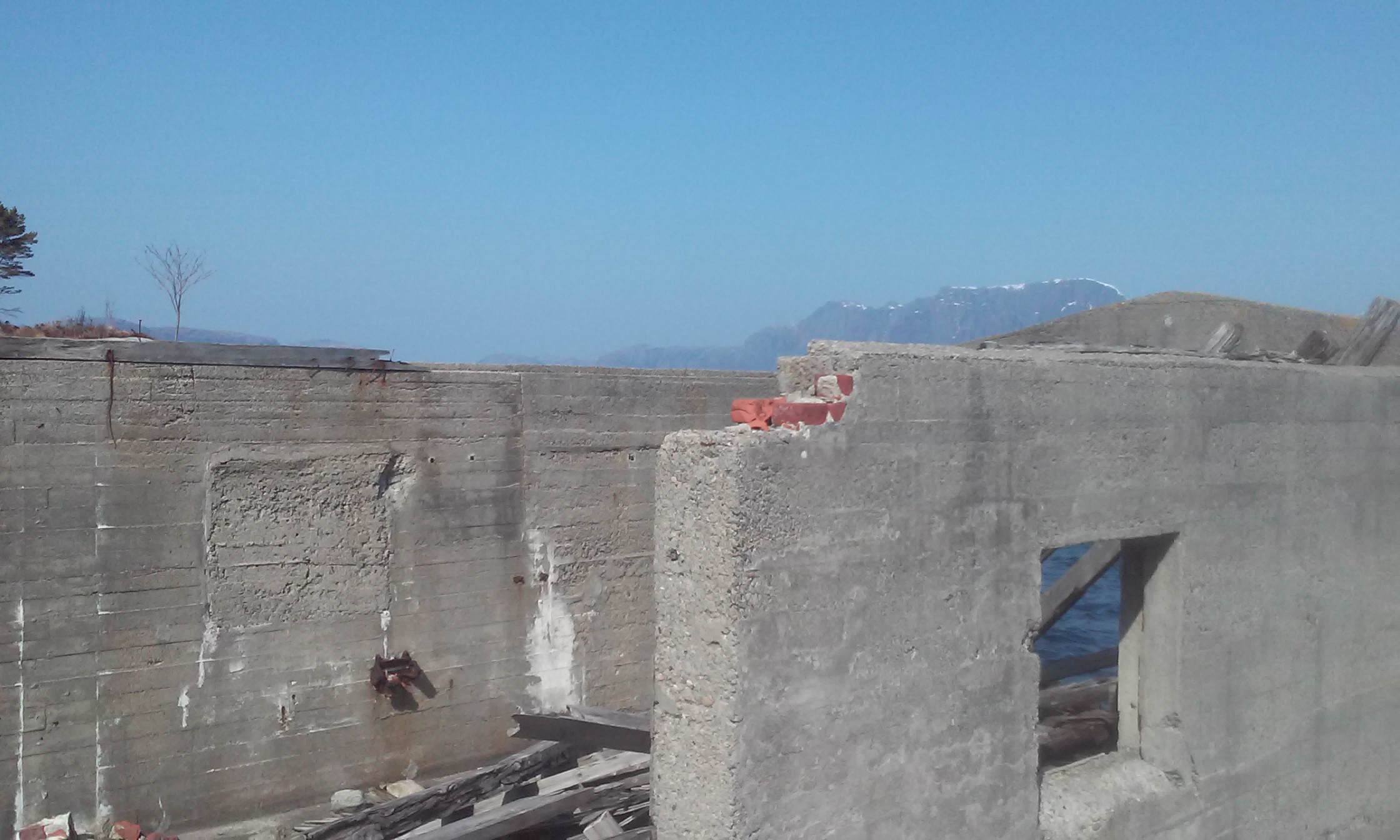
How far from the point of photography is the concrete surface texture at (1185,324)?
579cm

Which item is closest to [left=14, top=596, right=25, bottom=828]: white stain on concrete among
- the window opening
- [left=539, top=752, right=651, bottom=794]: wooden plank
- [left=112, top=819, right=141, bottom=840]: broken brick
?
[left=112, top=819, right=141, bottom=840]: broken brick

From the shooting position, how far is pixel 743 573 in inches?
114

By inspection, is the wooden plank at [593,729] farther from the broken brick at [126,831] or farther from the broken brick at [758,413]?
the broken brick at [758,413]

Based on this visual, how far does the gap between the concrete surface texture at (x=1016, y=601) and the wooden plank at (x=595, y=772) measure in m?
2.25

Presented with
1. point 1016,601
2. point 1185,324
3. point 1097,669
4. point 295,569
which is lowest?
point 1097,669

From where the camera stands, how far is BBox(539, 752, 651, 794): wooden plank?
525cm

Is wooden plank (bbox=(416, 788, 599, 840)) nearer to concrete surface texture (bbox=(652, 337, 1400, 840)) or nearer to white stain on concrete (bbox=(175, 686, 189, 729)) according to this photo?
white stain on concrete (bbox=(175, 686, 189, 729))

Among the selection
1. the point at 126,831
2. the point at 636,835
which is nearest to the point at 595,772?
the point at 636,835

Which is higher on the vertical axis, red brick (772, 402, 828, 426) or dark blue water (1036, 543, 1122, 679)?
red brick (772, 402, 828, 426)

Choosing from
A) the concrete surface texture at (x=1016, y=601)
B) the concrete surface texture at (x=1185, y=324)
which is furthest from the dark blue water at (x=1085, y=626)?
the concrete surface texture at (x=1016, y=601)

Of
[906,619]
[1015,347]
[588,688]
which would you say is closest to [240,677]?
[588,688]

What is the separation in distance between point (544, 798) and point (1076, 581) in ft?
11.8

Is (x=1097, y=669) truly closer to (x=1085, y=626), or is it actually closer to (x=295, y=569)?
(x=295, y=569)

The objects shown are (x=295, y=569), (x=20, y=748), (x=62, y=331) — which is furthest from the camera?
(x=62, y=331)
